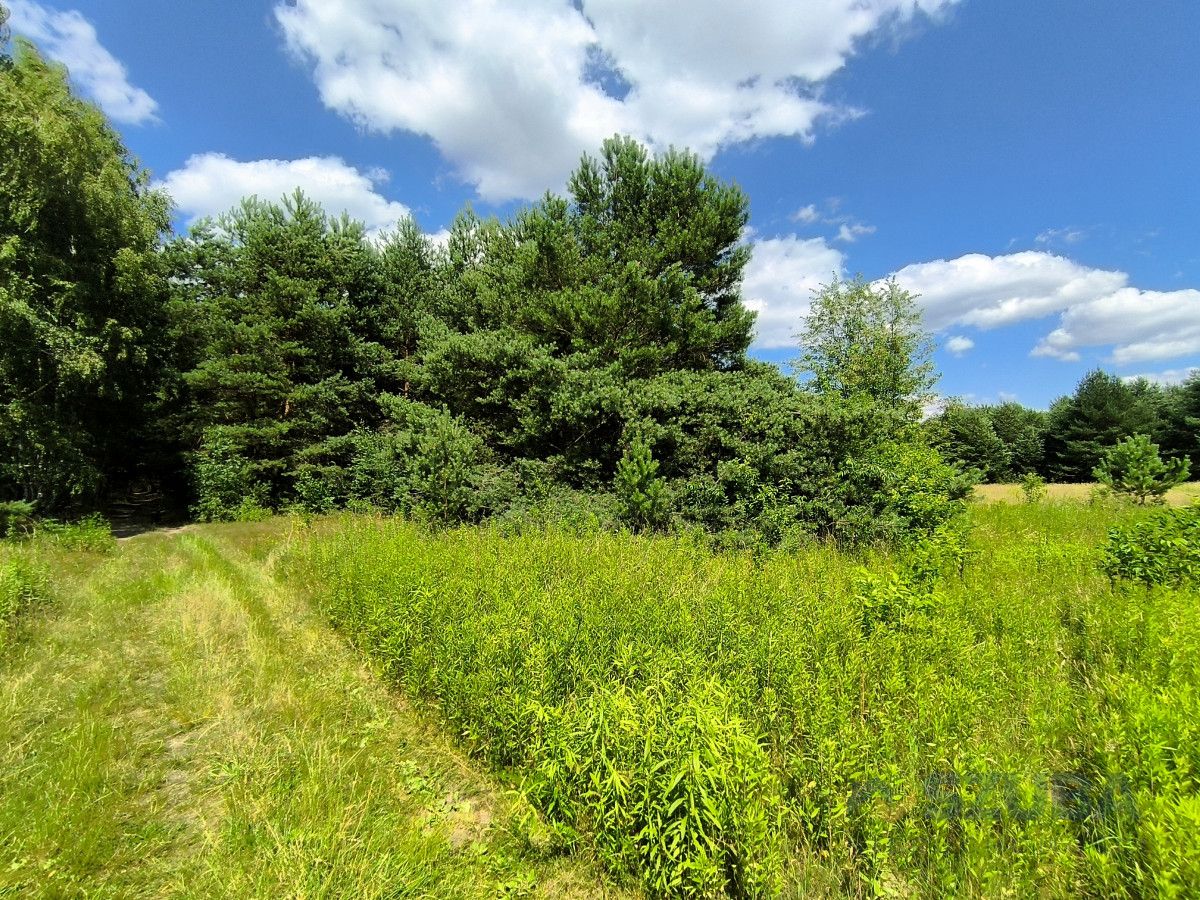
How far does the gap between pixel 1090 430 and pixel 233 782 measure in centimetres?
5144

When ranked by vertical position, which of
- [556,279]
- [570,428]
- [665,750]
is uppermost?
[556,279]

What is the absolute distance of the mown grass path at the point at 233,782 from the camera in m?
2.20

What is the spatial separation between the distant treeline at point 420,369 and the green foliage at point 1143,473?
13.0 feet

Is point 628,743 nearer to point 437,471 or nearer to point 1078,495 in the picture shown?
point 437,471

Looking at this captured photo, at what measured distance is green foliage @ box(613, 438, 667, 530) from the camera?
32.4ft

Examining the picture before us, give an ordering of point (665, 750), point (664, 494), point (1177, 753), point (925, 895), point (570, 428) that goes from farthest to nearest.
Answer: point (570, 428) → point (664, 494) → point (665, 750) → point (1177, 753) → point (925, 895)

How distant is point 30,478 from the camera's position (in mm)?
13352

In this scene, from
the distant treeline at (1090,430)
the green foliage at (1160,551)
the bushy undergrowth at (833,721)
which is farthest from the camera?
the distant treeline at (1090,430)

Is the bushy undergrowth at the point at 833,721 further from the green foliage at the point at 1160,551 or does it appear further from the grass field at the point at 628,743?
the green foliage at the point at 1160,551

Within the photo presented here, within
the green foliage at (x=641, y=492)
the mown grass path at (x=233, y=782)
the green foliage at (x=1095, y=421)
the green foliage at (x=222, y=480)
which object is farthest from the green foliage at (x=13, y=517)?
the green foliage at (x=1095, y=421)

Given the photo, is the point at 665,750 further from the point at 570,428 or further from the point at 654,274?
the point at 654,274

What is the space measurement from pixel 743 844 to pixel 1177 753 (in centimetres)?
192

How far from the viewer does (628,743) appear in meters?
2.33

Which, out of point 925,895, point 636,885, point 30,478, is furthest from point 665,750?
point 30,478
